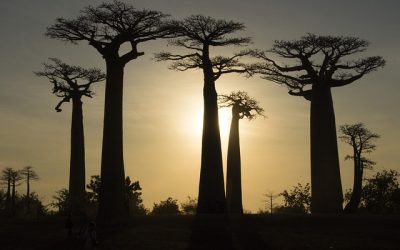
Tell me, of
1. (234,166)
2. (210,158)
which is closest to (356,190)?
(234,166)

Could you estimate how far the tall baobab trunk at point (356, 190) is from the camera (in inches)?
1689

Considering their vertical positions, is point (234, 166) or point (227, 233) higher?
point (234, 166)

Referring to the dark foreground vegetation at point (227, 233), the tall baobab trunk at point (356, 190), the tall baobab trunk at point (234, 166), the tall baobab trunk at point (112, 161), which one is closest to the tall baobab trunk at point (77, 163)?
the dark foreground vegetation at point (227, 233)

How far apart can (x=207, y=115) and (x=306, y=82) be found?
6720 mm

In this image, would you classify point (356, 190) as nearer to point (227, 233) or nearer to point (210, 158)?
point (210, 158)

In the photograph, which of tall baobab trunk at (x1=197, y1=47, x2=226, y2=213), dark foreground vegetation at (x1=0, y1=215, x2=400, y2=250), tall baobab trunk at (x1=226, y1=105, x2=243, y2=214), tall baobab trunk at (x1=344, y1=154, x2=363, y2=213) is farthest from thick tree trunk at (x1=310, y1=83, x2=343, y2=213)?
tall baobab trunk at (x1=226, y1=105, x2=243, y2=214)

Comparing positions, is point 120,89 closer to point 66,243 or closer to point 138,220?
point 138,220

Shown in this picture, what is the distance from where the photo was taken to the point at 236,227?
3077 centimetres

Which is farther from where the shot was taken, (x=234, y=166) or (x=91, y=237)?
(x=234, y=166)

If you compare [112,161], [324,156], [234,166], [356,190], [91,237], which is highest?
[234,166]

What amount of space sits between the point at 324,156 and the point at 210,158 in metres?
6.89

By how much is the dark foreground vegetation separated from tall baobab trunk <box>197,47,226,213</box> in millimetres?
2982

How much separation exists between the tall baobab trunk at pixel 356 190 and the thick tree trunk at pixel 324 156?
3.42 meters

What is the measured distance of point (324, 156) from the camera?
39906 mm
